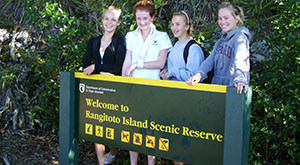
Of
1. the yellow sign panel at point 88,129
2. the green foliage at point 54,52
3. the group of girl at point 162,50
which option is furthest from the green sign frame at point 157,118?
the green foliage at point 54,52

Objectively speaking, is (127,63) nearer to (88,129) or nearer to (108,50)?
(108,50)

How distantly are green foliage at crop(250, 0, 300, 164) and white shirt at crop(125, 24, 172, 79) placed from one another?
40.1 inches

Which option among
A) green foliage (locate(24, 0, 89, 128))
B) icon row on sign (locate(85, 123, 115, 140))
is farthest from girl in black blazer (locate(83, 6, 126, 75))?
green foliage (locate(24, 0, 89, 128))

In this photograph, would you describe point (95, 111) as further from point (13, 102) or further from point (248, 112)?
point (13, 102)

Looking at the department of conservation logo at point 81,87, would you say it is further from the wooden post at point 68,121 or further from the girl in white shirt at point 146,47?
the girl in white shirt at point 146,47

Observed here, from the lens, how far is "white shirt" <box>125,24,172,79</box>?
390 cm

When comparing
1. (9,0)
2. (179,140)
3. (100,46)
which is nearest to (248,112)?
(179,140)

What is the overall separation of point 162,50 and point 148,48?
0.15 m

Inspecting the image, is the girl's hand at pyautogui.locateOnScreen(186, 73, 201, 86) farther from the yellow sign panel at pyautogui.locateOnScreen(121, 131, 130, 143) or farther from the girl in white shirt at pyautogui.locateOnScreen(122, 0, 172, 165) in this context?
the yellow sign panel at pyautogui.locateOnScreen(121, 131, 130, 143)

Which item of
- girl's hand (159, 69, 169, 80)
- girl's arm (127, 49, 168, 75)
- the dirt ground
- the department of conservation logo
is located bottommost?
the dirt ground

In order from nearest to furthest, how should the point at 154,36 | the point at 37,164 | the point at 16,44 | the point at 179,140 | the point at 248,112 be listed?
the point at 248,112 < the point at 179,140 < the point at 154,36 < the point at 37,164 < the point at 16,44

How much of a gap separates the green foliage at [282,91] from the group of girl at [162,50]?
0.73m

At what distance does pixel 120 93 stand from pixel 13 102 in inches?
110

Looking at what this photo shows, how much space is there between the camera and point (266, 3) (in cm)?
506
